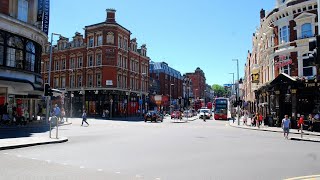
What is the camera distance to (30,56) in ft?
108

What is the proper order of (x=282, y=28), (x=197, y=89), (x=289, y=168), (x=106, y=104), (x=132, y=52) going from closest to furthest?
(x=289, y=168) → (x=282, y=28) → (x=106, y=104) → (x=132, y=52) → (x=197, y=89)

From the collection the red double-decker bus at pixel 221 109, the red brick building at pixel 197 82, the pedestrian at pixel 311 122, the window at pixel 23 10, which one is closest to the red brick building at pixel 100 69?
the red double-decker bus at pixel 221 109

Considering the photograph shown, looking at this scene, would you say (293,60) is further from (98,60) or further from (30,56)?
(98,60)

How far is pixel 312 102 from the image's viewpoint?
32250 millimetres

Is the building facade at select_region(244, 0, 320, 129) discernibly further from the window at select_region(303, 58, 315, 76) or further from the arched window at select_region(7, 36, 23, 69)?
the arched window at select_region(7, 36, 23, 69)

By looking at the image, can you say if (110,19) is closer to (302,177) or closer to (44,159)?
(44,159)

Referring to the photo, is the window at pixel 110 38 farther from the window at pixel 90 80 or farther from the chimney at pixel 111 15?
the window at pixel 90 80

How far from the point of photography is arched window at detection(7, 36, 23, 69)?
97.5 ft

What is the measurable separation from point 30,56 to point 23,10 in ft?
15.1

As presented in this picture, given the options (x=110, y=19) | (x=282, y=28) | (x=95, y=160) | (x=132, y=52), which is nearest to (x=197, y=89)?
(x=132, y=52)

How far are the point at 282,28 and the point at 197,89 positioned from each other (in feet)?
366

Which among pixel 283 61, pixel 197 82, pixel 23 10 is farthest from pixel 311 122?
→ pixel 197 82

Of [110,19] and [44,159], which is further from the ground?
[110,19]

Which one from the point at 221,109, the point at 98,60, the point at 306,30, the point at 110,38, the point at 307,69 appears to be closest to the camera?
the point at 307,69
